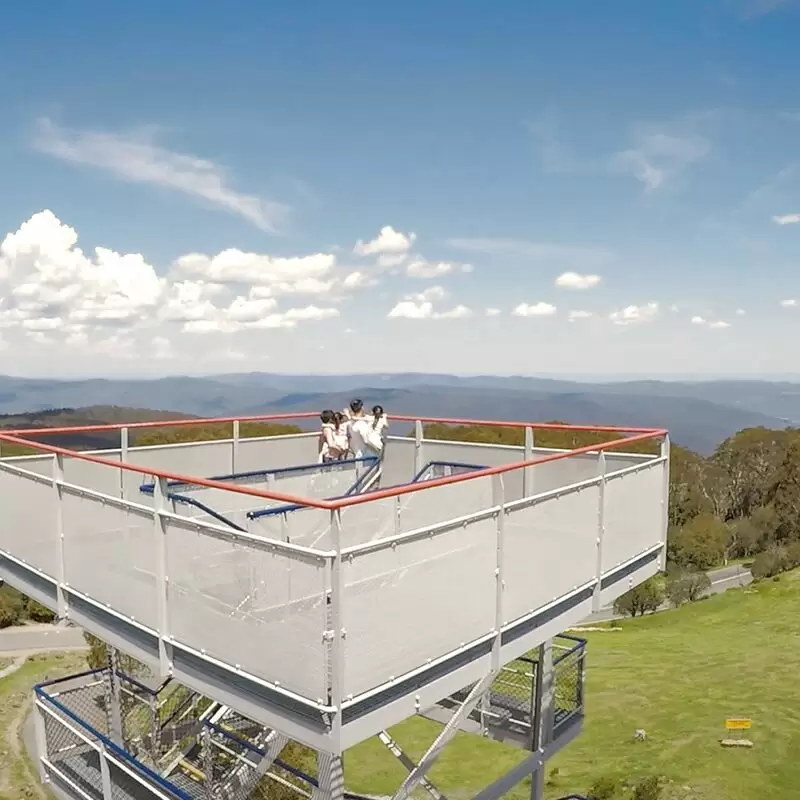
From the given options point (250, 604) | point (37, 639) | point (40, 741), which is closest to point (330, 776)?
point (250, 604)

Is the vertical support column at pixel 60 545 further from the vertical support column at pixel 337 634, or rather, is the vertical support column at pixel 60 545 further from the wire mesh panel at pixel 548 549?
the wire mesh panel at pixel 548 549

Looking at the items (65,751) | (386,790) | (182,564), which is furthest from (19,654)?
(182,564)

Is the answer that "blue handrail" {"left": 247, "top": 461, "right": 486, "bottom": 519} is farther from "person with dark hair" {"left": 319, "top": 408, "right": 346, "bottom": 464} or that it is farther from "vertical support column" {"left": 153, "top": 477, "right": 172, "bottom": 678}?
"vertical support column" {"left": 153, "top": 477, "right": 172, "bottom": 678}

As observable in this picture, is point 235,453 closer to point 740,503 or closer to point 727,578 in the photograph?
point 727,578

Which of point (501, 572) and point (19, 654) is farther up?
point (501, 572)

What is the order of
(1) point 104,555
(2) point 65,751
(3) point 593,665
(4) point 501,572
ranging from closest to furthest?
1. (4) point 501,572
2. (1) point 104,555
3. (2) point 65,751
4. (3) point 593,665

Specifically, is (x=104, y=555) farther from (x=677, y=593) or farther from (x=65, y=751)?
(x=677, y=593)

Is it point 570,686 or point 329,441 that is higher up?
point 329,441
